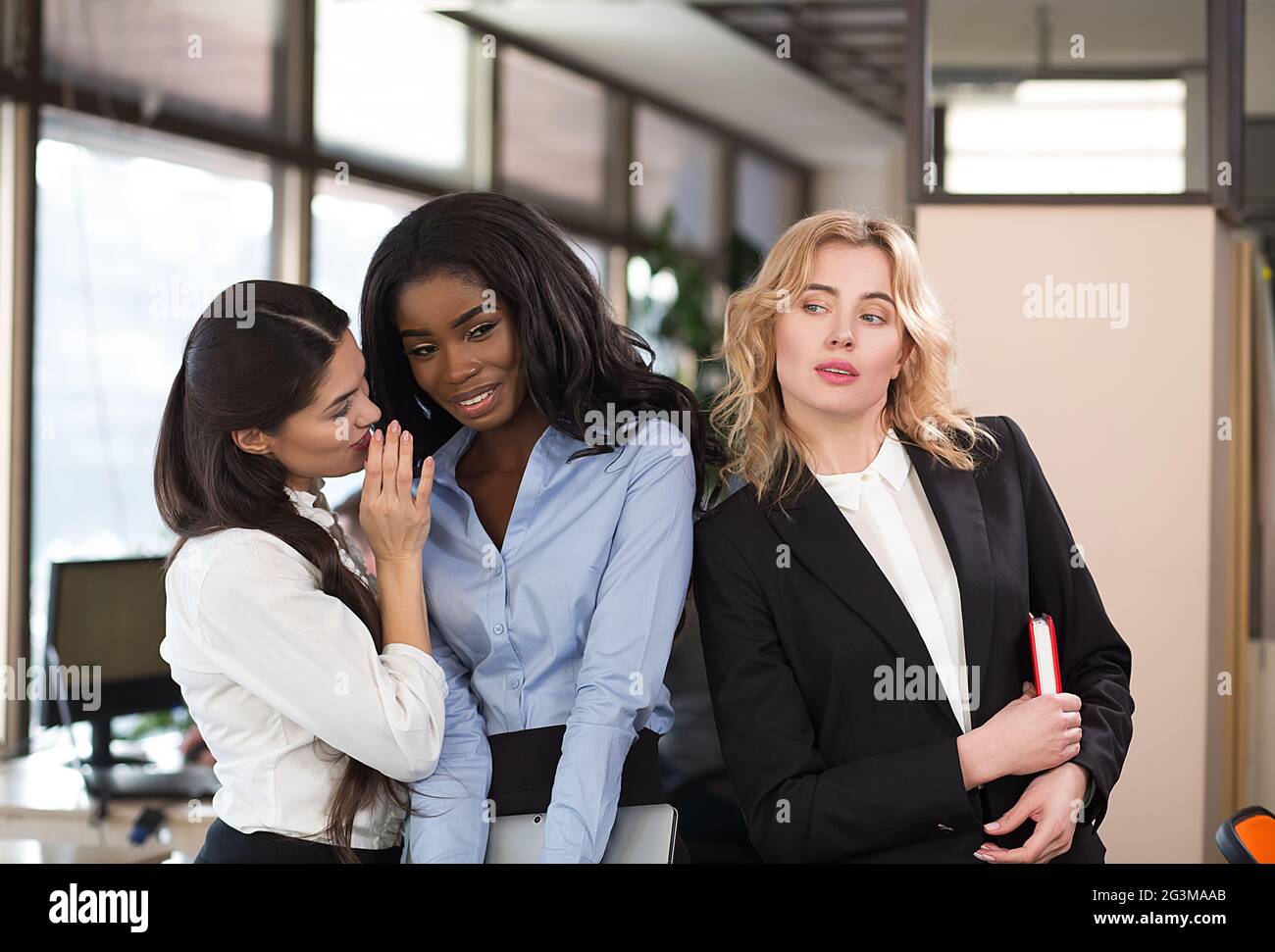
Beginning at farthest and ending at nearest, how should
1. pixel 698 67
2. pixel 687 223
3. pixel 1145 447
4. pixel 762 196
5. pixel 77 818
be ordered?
1. pixel 762 196
2. pixel 687 223
3. pixel 698 67
4. pixel 77 818
5. pixel 1145 447

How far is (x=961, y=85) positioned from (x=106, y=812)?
7.52ft

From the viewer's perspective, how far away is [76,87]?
3959 millimetres

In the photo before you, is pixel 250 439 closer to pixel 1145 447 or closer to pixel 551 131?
pixel 1145 447

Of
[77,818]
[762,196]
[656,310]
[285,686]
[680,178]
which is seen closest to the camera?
[285,686]

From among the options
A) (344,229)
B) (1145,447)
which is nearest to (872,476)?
(1145,447)

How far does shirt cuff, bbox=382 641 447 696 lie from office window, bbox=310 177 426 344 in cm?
358

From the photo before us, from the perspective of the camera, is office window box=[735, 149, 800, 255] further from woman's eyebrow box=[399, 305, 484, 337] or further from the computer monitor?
woman's eyebrow box=[399, 305, 484, 337]

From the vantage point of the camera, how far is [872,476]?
1.62 meters

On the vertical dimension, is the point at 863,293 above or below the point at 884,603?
above

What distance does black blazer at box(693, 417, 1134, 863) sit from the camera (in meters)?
1.47

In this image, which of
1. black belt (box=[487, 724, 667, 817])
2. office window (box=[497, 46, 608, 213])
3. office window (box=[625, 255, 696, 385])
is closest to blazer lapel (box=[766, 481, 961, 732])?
black belt (box=[487, 724, 667, 817])

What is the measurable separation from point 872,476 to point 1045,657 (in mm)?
312

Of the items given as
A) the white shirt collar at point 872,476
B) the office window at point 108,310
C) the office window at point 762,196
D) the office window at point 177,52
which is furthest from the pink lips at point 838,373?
the office window at point 762,196
